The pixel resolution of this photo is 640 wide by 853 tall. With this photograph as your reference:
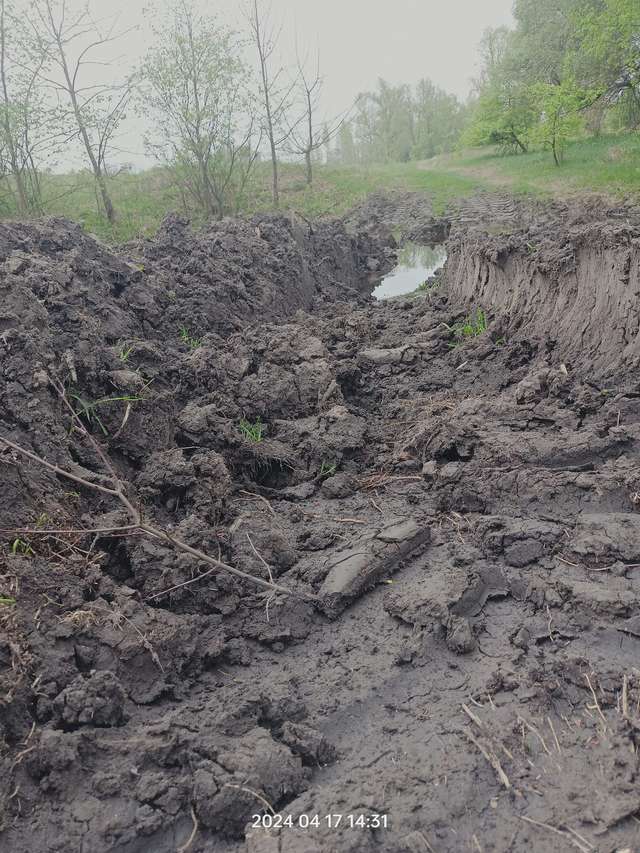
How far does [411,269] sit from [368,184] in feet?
51.4

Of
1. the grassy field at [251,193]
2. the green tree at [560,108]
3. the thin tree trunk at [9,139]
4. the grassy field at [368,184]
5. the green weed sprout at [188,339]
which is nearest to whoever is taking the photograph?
the green weed sprout at [188,339]

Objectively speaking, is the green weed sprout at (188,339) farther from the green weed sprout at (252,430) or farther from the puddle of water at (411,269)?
the puddle of water at (411,269)

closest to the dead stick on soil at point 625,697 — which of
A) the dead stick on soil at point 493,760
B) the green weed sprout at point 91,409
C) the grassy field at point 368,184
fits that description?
the dead stick on soil at point 493,760

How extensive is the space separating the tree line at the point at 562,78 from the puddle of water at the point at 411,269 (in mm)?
9149

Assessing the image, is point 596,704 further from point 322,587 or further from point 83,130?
point 83,130

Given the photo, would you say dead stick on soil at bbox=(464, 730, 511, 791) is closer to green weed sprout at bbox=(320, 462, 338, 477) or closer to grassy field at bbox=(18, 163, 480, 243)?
green weed sprout at bbox=(320, 462, 338, 477)

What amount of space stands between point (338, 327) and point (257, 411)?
305 centimetres

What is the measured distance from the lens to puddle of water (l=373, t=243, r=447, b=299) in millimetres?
12508

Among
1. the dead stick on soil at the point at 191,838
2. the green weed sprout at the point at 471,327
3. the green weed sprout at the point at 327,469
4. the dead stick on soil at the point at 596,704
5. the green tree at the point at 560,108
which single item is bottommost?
the dead stick on soil at the point at 191,838

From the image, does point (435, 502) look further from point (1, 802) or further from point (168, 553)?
point (1, 802)

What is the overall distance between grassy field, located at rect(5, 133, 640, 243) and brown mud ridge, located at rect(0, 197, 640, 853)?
11515 millimetres

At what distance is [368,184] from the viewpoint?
28.0 m

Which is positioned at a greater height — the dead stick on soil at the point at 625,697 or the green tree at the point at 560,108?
the green tree at the point at 560,108

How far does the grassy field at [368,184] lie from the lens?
18.3m
